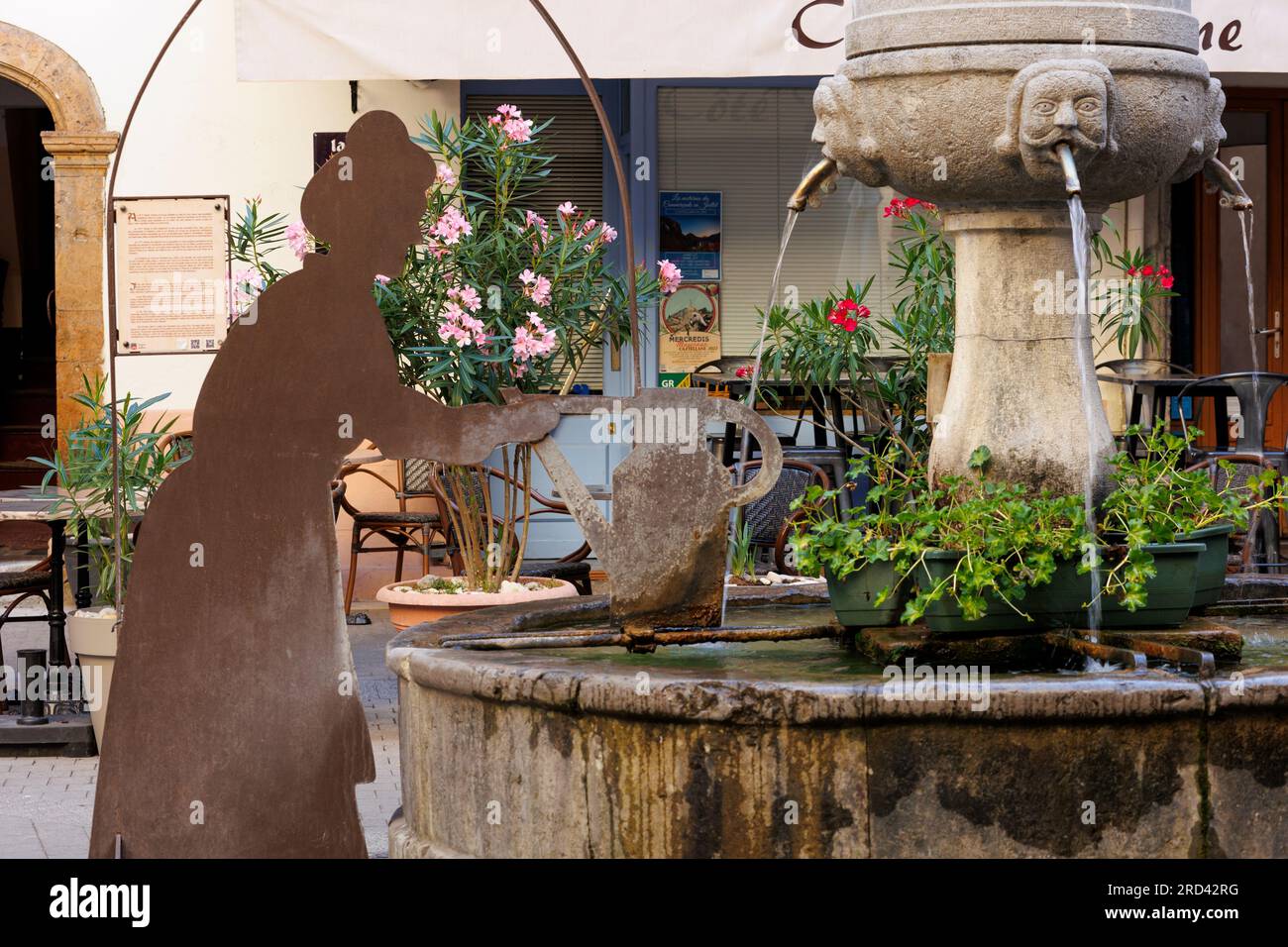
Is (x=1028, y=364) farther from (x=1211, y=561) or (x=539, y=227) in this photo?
(x=539, y=227)

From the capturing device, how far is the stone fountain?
3.93 metres

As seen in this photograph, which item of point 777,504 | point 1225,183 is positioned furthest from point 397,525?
point 1225,183

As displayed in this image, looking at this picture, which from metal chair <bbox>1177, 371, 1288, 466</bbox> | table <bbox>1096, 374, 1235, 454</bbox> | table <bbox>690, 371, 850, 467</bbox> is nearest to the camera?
metal chair <bbox>1177, 371, 1288, 466</bbox>

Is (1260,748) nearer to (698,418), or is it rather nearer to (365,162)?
(698,418)

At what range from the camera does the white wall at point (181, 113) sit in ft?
33.6

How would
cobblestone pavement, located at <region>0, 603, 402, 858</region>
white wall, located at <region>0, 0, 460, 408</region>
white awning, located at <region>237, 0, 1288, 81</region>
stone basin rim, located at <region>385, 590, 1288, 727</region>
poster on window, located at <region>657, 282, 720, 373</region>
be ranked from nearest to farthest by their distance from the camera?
stone basin rim, located at <region>385, 590, 1288, 727</region>, cobblestone pavement, located at <region>0, 603, 402, 858</region>, white awning, located at <region>237, 0, 1288, 81</region>, white wall, located at <region>0, 0, 460, 408</region>, poster on window, located at <region>657, 282, 720, 373</region>

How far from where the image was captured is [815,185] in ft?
17.0

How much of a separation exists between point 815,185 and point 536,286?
109 inches

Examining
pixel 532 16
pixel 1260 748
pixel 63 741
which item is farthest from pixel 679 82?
pixel 1260 748

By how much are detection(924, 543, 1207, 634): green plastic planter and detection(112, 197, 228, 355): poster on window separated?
6.33m

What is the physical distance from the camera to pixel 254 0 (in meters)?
8.58

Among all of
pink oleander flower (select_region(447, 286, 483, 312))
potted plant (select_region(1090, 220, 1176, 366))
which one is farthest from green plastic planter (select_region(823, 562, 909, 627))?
potted plant (select_region(1090, 220, 1176, 366))

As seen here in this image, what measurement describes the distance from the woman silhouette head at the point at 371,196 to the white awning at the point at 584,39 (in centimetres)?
422

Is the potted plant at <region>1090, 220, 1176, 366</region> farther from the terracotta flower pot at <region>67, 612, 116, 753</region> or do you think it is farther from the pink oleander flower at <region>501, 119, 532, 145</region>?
the terracotta flower pot at <region>67, 612, 116, 753</region>
